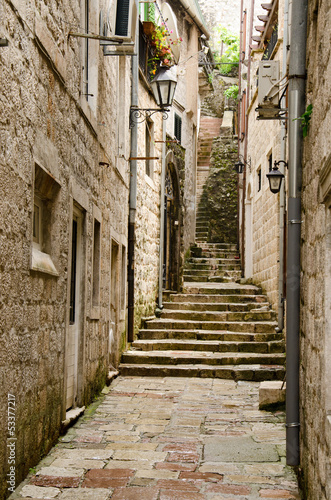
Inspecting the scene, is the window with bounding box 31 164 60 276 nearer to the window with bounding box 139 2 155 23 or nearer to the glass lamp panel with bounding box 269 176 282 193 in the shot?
the glass lamp panel with bounding box 269 176 282 193

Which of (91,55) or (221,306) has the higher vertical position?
(91,55)

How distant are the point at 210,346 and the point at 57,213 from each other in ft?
19.7

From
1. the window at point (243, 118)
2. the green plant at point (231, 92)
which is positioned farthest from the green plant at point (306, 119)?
the green plant at point (231, 92)

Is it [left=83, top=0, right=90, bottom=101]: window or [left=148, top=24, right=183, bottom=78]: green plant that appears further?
[left=148, top=24, right=183, bottom=78]: green plant

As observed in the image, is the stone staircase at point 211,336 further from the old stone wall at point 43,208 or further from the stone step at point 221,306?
the old stone wall at point 43,208

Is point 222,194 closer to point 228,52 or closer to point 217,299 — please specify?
point 217,299

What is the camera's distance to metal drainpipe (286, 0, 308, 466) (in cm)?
454

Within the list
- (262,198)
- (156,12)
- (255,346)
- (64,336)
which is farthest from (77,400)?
(156,12)

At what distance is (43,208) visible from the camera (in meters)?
5.18

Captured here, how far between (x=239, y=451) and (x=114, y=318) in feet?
14.3

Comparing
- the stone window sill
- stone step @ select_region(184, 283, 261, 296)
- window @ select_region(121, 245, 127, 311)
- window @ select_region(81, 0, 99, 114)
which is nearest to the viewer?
the stone window sill

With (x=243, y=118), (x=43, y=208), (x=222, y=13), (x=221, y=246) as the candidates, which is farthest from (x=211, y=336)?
(x=222, y=13)

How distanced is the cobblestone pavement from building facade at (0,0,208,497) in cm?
26

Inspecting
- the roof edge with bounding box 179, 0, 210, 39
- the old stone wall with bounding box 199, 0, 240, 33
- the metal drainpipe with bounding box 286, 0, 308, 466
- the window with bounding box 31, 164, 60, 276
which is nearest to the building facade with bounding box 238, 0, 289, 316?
the roof edge with bounding box 179, 0, 210, 39
